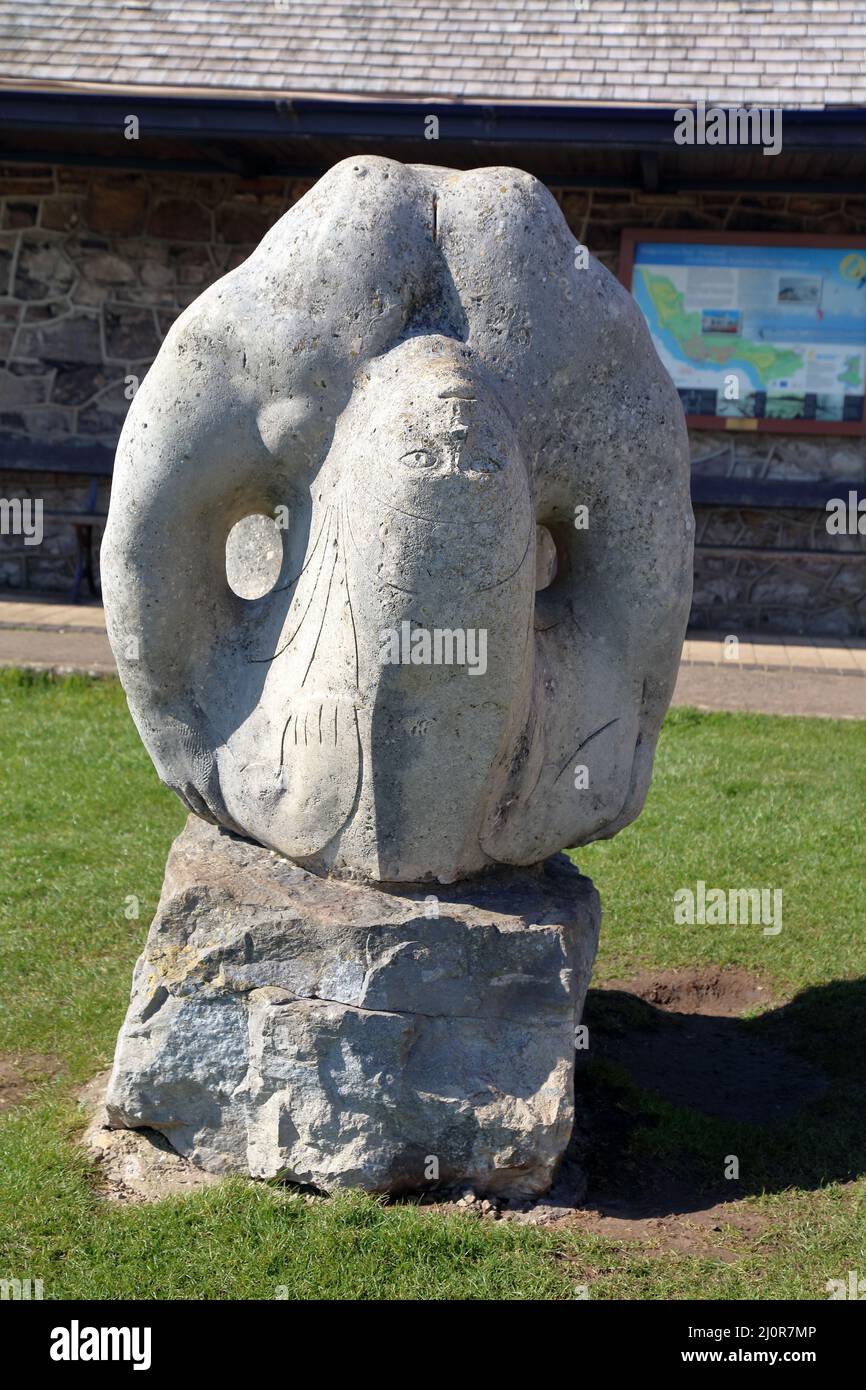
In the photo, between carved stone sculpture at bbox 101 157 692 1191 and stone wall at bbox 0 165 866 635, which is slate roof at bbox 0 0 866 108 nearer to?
stone wall at bbox 0 165 866 635

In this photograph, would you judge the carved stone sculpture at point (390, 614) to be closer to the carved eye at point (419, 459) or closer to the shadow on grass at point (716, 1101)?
the carved eye at point (419, 459)

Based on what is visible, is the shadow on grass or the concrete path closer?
the shadow on grass

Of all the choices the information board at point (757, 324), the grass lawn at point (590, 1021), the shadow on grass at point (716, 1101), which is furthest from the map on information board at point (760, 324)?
the shadow on grass at point (716, 1101)

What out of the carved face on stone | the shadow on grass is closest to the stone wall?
the shadow on grass

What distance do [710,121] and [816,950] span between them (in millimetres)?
5409

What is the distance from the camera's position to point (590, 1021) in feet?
14.6

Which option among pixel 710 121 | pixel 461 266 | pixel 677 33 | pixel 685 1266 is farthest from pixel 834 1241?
pixel 677 33

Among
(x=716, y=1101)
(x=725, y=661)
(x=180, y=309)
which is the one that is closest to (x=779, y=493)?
(x=725, y=661)

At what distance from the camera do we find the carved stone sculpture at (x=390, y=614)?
3107mm

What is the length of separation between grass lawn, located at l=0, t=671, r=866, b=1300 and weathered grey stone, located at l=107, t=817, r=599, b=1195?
0.50 ft

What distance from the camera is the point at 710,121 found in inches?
329

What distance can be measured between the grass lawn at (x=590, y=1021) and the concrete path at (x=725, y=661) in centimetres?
30

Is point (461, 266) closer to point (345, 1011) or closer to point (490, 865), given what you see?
point (490, 865)

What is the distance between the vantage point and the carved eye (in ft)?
9.86
